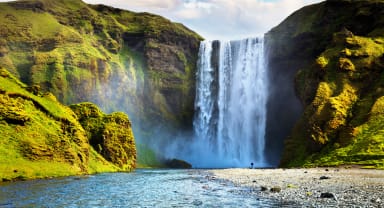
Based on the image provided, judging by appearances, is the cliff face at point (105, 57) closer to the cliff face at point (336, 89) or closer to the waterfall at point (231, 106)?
the waterfall at point (231, 106)

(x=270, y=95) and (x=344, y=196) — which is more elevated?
(x=270, y=95)

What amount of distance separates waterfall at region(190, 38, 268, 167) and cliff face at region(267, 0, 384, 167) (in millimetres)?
5757

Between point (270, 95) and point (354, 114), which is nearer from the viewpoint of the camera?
point (354, 114)

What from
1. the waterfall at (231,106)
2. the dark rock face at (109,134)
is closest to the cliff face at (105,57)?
the waterfall at (231,106)

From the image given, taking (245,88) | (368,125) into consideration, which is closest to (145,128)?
(245,88)

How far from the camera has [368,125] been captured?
238ft

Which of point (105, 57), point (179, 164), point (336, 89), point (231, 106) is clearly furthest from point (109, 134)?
point (105, 57)

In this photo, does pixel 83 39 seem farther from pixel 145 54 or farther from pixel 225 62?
pixel 225 62

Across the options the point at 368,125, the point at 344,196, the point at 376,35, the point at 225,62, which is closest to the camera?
the point at 344,196

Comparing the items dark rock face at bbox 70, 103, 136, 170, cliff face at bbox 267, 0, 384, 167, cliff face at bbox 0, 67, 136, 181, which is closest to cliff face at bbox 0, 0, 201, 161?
dark rock face at bbox 70, 103, 136, 170

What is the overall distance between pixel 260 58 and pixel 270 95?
1335 cm

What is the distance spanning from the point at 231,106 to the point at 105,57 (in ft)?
178

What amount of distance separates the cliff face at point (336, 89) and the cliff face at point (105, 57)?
46.1m

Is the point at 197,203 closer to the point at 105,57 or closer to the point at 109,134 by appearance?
the point at 109,134
